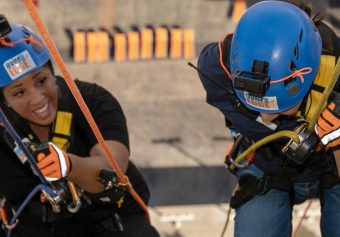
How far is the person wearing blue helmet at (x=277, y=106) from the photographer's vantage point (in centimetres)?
310

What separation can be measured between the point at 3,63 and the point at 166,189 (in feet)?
10.0

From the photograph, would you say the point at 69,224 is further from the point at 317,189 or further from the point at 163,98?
the point at 163,98

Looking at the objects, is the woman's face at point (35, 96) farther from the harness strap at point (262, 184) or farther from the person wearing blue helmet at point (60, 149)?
the harness strap at point (262, 184)

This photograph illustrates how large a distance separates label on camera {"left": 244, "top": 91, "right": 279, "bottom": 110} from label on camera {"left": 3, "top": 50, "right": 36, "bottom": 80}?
60.6 inches

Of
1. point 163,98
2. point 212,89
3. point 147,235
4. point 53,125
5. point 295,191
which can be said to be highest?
point 212,89

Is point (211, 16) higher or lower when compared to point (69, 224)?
lower

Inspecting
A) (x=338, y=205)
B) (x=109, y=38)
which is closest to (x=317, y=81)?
(x=338, y=205)

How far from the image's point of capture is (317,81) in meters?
3.26

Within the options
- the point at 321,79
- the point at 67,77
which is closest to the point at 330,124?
the point at 321,79

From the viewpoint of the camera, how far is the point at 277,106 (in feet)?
10.6

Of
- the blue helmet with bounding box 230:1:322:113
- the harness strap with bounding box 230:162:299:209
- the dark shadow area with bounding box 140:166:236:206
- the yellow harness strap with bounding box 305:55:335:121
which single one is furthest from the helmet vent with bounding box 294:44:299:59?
the dark shadow area with bounding box 140:166:236:206

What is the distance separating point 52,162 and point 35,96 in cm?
58

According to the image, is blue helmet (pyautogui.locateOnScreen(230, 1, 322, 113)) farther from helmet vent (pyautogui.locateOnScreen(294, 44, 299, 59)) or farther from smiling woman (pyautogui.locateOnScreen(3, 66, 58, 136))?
smiling woman (pyautogui.locateOnScreen(3, 66, 58, 136))

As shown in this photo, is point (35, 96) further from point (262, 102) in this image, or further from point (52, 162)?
point (262, 102)
